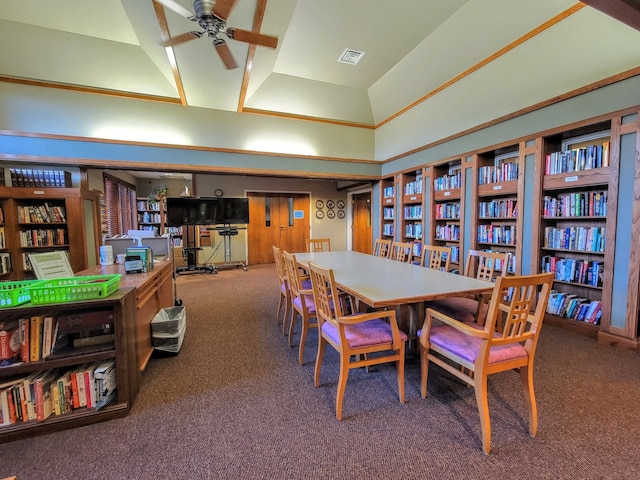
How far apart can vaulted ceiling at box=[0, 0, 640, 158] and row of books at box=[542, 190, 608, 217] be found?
3.59 feet

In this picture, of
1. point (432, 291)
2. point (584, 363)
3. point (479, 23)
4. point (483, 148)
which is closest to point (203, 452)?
point (432, 291)

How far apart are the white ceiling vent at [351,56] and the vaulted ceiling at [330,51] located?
2.9 inches

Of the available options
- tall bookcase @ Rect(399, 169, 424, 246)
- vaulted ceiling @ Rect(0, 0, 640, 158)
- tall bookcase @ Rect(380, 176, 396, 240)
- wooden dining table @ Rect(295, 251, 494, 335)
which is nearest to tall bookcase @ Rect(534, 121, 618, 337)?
vaulted ceiling @ Rect(0, 0, 640, 158)

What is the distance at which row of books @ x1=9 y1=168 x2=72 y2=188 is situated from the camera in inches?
149

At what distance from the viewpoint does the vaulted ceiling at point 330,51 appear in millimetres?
2793

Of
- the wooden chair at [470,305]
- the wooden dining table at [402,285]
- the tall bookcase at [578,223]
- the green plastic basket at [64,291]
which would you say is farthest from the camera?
the tall bookcase at [578,223]

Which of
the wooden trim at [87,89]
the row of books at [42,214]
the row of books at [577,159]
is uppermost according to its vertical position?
the wooden trim at [87,89]

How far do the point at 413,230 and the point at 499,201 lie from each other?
1.72 metres

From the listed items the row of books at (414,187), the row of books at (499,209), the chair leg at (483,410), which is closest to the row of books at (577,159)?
the row of books at (499,209)

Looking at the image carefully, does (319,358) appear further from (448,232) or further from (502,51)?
(502,51)

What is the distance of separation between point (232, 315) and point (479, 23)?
4543 mm

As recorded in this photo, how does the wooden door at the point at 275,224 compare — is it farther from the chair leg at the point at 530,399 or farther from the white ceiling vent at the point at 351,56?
the chair leg at the point at 530,399

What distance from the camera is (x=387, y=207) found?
19.9 ft

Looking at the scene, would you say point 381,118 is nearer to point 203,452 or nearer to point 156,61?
point 156,61
